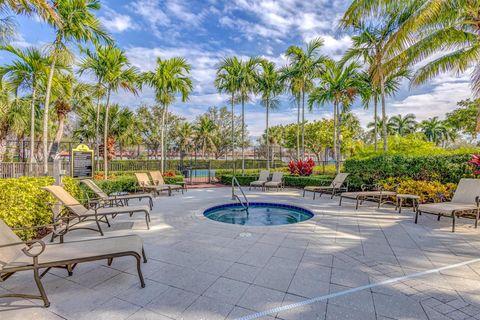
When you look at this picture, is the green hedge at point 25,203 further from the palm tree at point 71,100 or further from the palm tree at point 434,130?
the palm tree at point 434,130

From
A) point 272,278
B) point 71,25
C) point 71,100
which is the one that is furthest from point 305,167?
point 71,100

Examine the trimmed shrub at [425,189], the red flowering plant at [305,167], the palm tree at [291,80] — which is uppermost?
the palm tree at [291,80]

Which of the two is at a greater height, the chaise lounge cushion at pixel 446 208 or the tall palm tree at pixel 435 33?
the tall palm tree at pixel 435 33

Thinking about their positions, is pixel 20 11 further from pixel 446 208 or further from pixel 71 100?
pixel 446 208

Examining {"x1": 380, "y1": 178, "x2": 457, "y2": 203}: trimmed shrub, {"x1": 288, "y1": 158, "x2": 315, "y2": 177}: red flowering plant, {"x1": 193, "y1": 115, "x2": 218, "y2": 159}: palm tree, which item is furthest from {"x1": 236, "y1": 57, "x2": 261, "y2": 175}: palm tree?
{"x1": 193, "y1": 115, "x2": 218, "y2": 159}: palm tree

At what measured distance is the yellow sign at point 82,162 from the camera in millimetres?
8042

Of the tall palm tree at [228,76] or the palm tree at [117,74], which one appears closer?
the palm tree at [117,74]

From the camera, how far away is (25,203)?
4285 mm

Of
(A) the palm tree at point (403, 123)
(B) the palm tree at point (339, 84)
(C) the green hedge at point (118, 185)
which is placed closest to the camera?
(C) the green hedge at point (118, 185)

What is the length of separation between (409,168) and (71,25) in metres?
11.6

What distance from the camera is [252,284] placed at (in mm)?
A: 2729

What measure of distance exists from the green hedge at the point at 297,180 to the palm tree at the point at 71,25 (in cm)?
844

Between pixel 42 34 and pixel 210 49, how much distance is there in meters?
9.02

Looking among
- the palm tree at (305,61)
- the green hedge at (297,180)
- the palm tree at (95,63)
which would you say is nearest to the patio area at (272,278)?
the green hedge at (297,180)
